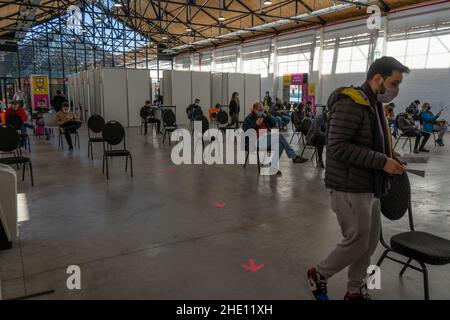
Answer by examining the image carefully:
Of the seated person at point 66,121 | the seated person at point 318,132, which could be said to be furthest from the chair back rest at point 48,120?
the seated person at point 318,132

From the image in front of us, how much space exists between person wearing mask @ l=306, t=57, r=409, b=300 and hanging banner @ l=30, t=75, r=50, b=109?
56.7 ft

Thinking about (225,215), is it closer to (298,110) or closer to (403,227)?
(403,227)

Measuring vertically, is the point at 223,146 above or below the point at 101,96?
below

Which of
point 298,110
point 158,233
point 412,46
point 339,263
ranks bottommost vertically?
point 158,233

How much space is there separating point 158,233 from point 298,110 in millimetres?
6503

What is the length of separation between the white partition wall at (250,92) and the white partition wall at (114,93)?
532cm

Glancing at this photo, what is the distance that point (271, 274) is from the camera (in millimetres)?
2648

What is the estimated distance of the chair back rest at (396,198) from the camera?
227 centimetres

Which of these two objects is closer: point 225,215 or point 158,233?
point 158,233

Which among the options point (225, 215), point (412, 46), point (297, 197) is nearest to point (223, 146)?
point (297, 197)

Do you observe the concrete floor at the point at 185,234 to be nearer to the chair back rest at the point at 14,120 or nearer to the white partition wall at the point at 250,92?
the chair back rest at the point at 14,120

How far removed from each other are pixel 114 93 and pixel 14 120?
5.99 meters

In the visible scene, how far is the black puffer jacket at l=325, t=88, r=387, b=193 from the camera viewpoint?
1.82 meters
